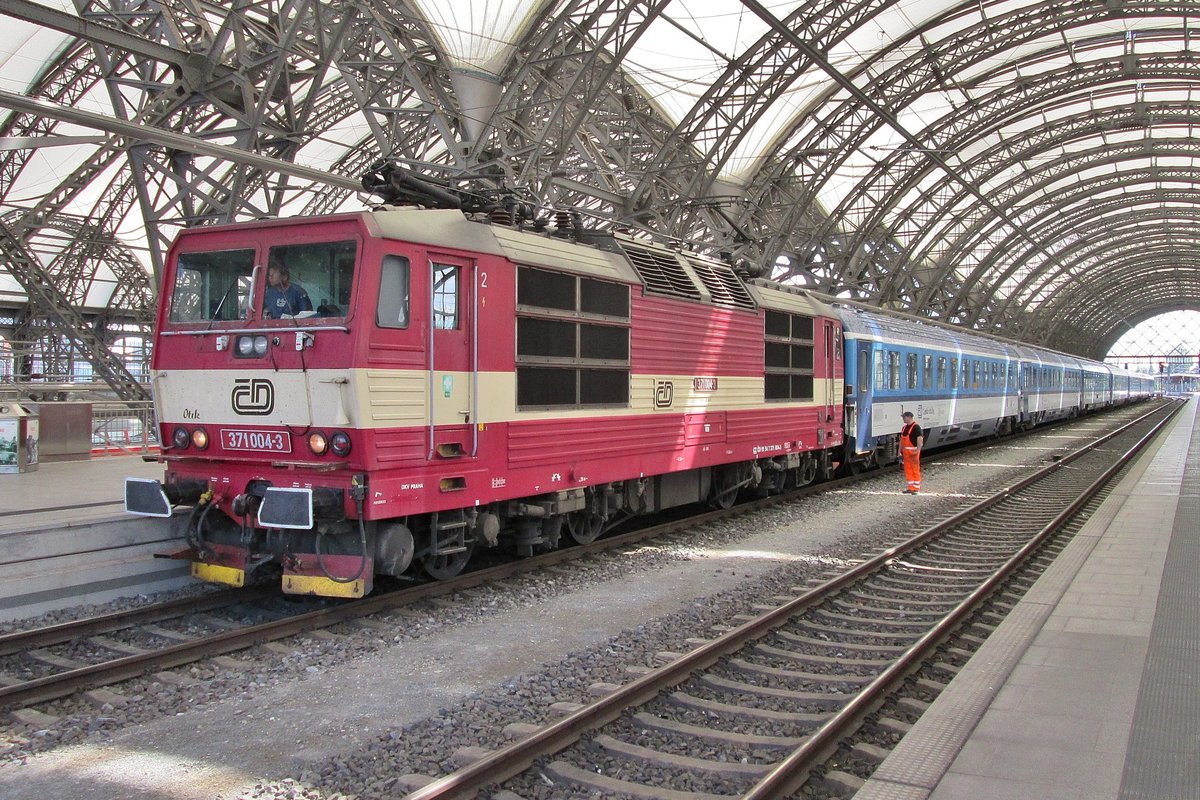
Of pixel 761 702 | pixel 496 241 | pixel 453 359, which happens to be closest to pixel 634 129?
pixel 496 241

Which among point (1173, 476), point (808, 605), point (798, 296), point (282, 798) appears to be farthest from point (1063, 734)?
point (1173, 476)

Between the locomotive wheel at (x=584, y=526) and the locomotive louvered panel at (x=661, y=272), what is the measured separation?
118 inches

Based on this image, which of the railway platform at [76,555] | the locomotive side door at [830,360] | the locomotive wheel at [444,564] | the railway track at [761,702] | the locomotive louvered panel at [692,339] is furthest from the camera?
the locomotive side door at [830,360]

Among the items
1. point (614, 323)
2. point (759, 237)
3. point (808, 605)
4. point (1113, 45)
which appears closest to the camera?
point (808, 605)

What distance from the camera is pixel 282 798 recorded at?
4527mm

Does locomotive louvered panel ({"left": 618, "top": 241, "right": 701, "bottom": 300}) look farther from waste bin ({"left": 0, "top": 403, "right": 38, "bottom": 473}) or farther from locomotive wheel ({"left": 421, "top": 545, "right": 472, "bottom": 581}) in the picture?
waste bin ({"left": 0, "top": 403, "right": 38, "bottom": 473})

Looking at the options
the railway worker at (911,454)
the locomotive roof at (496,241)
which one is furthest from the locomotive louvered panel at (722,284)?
the railway worker at (911,454)

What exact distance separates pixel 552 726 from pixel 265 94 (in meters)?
18.5

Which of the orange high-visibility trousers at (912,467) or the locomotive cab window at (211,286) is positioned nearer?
the locomotive cab window at (211,286)

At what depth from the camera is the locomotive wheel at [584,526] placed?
36.8 ft

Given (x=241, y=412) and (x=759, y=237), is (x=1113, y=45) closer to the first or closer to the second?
(x=759, y=237)

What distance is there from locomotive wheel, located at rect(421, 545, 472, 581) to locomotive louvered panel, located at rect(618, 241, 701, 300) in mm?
4085

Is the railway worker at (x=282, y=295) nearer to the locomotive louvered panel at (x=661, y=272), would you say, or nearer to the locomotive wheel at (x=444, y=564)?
the locomotive wheel at (x=444, y=564)

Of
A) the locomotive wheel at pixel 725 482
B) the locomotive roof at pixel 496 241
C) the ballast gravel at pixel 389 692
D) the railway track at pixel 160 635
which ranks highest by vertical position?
the locomotive roof at pixel 496 241
